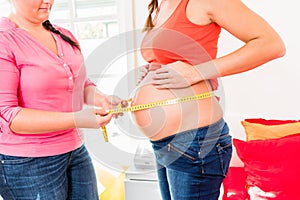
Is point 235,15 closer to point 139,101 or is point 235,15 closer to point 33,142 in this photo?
point 139,101

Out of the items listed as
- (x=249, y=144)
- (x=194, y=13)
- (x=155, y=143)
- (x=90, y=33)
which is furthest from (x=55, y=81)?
(x=90, y=33)

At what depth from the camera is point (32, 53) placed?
1091 millimetres

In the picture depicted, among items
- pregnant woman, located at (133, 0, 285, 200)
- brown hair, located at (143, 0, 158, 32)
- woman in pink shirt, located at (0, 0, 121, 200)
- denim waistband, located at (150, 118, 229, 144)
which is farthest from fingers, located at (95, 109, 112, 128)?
brown hair, located at (143, 0, 158, 32)

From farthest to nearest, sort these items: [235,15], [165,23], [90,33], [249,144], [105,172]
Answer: [90,33] < [105,172] < [249,144] < [165,23] < [235,15]

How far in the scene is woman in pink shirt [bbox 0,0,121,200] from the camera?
104cm

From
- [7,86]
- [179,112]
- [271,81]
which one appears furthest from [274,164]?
[7,86]

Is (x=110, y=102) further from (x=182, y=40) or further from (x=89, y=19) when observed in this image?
(x=89, y=19)

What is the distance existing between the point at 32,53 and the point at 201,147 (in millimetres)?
617

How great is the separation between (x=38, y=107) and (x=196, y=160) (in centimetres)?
55

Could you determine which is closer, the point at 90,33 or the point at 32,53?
the point at 32,53

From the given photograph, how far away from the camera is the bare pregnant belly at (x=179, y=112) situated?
0.99 m

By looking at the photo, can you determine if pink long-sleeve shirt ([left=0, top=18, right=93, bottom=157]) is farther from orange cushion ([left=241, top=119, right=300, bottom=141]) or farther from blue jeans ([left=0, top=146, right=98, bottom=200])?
orange cushion ([left=241, top=119, right=300, bottom=141])

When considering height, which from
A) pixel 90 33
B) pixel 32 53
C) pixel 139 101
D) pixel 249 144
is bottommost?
pixel 249 144

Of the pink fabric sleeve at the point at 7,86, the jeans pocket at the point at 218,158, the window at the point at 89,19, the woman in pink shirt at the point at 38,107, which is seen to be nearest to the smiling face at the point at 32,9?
the woman in pink shirt at the point at 38,107
